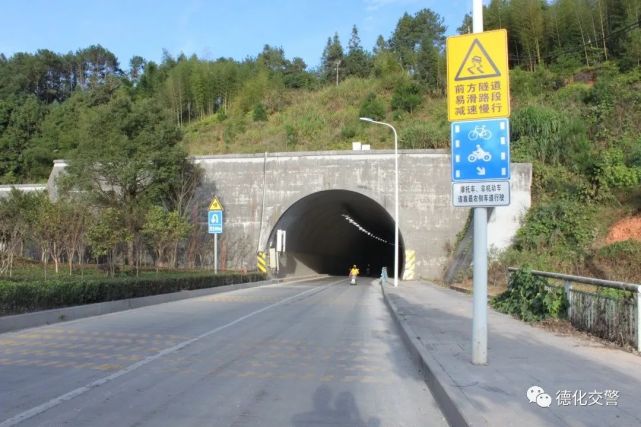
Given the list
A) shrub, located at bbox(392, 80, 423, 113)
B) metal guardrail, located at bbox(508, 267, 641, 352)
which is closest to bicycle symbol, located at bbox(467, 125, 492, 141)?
metal guardrail, located at bbox(508, 267, 641, 352)

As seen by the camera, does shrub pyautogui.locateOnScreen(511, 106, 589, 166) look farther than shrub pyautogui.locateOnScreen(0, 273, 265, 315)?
Yes

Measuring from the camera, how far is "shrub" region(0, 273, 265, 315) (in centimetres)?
1166

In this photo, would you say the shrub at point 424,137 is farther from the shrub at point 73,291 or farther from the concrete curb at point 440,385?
the concrete curb at point 440,385

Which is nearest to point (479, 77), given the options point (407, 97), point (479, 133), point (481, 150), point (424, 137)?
point (479, 133)

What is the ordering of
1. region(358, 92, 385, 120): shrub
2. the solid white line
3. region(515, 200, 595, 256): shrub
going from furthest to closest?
region(358, 92, 385, 120): shrub
region(515, 200, 595, 256): shrub
the solid white line

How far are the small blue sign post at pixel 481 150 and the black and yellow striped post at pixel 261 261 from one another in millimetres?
27441

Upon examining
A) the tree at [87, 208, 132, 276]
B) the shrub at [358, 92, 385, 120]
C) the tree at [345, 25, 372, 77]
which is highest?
the tree at [345, 25, 372, 77]

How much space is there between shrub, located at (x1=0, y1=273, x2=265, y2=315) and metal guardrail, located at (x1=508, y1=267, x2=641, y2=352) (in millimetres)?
10922

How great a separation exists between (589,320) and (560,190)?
21.0 metres

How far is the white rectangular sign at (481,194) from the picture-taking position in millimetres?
7148

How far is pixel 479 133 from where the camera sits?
734cm

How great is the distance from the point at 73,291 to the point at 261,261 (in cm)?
2091

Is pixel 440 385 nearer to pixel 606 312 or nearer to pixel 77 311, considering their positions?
pixel 606 312

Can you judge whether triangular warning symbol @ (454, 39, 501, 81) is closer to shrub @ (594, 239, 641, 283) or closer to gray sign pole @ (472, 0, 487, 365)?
gray sign pole @ (472, 0, 487, 365)
